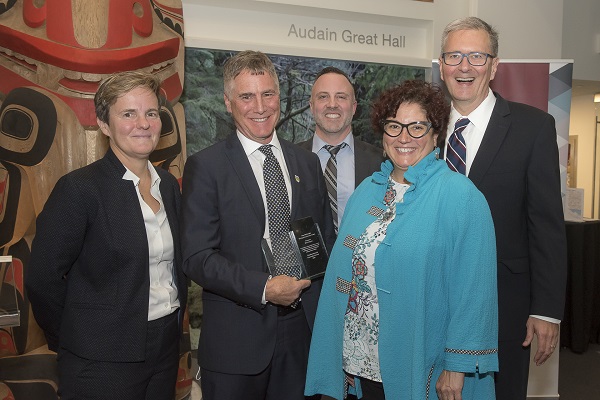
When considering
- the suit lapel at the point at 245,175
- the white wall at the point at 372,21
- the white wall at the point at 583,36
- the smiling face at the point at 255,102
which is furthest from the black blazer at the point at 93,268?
the white wall at the point at 583,36

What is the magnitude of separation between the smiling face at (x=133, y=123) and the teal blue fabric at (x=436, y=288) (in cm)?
98

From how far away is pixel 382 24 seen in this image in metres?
5.91

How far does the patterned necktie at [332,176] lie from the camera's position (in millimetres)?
3125

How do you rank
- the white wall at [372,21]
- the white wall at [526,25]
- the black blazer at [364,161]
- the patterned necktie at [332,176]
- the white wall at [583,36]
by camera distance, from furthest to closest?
1. the white wall at [583,36]
2. the white wall at [526,25]
3. the white wall at [372,21]
4. the black blazer at [364,161]
5. the patterned necktie at [332,176]

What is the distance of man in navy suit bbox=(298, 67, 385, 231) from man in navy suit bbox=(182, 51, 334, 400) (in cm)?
93

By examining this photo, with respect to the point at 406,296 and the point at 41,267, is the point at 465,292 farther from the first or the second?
the point at 41,267

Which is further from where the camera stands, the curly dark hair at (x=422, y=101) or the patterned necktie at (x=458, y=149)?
the patterned necktie at (x=458, y=149)

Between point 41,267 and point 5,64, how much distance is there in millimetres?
1755

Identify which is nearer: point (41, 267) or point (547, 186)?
point (41, 267)

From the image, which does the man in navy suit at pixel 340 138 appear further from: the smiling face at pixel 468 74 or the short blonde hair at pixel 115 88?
the short blonde hair at pixel 115 88

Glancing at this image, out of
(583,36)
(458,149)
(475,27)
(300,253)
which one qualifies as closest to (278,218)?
(300,253)

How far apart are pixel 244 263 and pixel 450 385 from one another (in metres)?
0.87

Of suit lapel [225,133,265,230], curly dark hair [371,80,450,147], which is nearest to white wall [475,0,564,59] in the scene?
curly dark hair [371,80,450,147]

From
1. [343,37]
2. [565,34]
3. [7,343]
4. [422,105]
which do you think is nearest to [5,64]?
[7,343]
